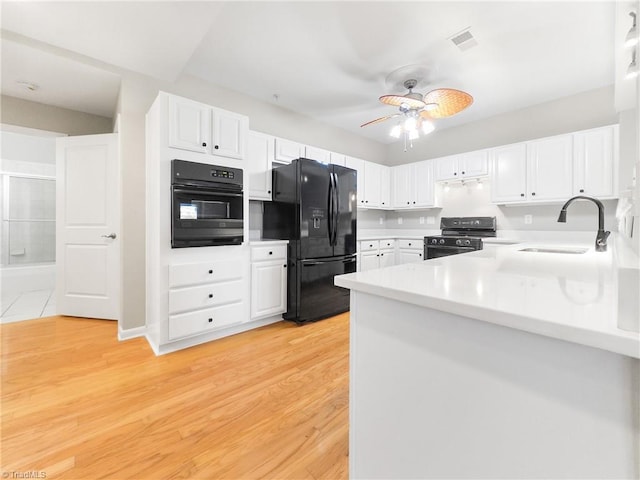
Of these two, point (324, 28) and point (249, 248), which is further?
point (249, 248)

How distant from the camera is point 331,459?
4.19ft

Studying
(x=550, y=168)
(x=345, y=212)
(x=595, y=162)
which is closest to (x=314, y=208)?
(x=345, y=212)

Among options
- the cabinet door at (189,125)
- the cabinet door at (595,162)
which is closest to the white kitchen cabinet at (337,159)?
the cabinet door at (189,125)

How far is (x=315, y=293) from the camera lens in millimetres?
3148

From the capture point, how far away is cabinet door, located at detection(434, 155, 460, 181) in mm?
4176

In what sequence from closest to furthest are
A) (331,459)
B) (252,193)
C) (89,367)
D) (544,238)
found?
(331,459) → (89,367) → (252,193) → (544,238)

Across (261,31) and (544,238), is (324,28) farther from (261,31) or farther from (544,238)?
(544,238)

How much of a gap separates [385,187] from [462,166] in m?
1.27

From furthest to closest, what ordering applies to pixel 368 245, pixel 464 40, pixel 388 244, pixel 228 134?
pixel 388 244 → pixel 368 245 → pixel 228 134 → pixel 464 40

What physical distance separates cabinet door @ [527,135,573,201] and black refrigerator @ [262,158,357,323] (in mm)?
2267

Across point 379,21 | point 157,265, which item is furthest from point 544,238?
point 157,265

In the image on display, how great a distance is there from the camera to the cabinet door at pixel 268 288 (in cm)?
286

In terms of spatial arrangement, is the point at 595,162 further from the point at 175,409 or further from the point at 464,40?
the point at 175,409

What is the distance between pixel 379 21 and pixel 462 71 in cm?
124
